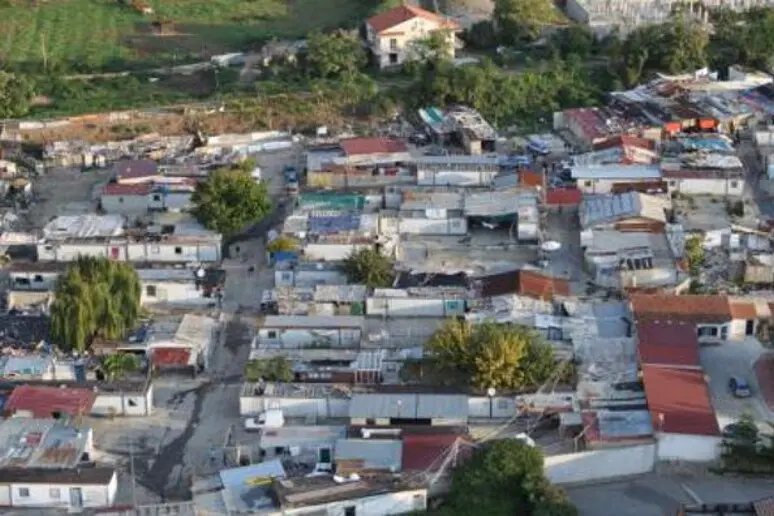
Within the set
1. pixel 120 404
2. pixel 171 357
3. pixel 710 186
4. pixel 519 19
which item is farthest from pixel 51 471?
pixel 519 19

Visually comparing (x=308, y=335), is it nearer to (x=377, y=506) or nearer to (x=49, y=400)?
(x=49, y=400)

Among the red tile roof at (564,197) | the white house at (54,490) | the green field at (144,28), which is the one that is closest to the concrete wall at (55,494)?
the white house at (54,490)

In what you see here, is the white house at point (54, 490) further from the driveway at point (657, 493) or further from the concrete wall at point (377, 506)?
the driveway at point (657, 493)

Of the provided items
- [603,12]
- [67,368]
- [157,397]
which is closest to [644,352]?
[157,397]

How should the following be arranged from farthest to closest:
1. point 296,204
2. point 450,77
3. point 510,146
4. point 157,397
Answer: point 450,77
point 510,146
point 296,204
point 157,397

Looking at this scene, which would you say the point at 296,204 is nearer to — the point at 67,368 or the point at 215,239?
the point at 215,239

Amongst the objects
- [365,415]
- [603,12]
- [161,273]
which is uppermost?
[603,12]
